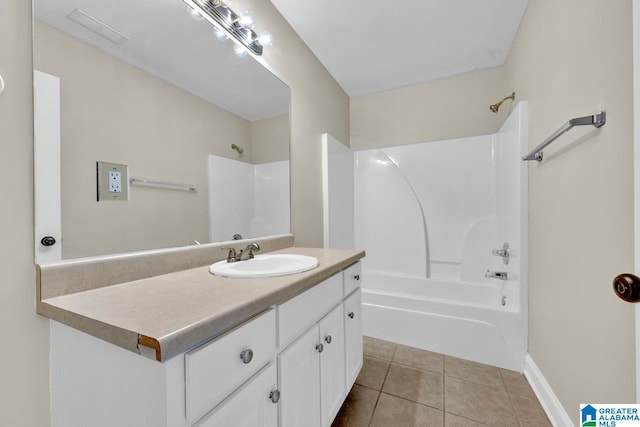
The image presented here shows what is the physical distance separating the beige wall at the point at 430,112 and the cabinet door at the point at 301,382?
2.29m

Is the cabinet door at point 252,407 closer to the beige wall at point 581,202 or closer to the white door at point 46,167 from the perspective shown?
the white door at point 46,167

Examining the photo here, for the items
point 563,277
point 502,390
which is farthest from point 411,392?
point 563,277

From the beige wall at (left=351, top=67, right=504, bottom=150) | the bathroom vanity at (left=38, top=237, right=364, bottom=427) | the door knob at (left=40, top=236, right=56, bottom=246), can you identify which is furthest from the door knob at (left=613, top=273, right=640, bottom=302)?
the beige wall at (left=351, top=67, right=504, bottom=150)

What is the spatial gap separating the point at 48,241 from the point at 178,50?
2.89ft

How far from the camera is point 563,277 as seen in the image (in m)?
1.23

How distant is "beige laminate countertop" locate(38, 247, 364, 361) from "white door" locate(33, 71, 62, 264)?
156 millimetres

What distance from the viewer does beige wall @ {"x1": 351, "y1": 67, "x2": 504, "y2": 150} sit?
93.8 inches

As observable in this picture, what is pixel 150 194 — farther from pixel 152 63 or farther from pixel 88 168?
pixel 152 63

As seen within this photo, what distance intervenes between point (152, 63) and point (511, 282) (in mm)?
2479

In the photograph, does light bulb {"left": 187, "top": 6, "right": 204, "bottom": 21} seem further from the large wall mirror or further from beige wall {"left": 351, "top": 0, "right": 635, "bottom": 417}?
beige wall {"left": 351, "top": 0, "right": 635, "bottom": 417}

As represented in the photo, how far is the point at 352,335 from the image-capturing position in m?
1.40

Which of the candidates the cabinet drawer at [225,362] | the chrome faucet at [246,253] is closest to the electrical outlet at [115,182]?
the chrome faucet at [246,253]

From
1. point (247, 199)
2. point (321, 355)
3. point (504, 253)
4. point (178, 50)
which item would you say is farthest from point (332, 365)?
point (504, 253)

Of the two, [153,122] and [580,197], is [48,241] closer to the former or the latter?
[153,122]
